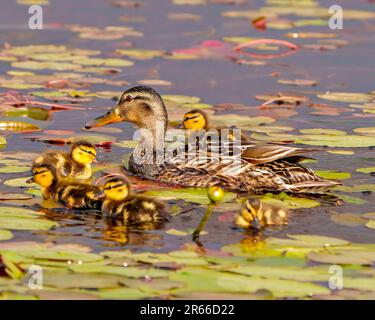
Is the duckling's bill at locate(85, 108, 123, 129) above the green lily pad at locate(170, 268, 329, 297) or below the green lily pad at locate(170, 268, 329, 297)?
above

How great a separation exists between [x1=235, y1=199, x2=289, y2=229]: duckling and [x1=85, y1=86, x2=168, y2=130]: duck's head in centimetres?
227

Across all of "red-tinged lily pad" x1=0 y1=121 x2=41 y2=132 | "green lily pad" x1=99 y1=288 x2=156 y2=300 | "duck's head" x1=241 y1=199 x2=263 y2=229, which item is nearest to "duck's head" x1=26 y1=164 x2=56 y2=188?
"duck's head" x1=241 y1=199 x2=263 y2=229

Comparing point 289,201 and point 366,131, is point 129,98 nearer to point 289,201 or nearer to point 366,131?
point 289,201

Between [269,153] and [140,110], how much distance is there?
64.8 inches

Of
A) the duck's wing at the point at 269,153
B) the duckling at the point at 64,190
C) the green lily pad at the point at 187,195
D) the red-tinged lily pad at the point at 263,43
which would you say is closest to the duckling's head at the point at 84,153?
the duckling at the point at 64,190

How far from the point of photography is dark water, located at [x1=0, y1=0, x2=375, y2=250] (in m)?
8.84

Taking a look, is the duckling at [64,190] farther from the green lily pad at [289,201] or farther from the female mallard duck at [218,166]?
the green lily pad at [289,201]

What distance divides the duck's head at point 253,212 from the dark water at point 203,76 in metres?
0.11

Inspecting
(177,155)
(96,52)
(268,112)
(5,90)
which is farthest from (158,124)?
(96,52)

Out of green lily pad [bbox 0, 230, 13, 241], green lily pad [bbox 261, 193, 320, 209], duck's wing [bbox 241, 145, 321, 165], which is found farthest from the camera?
duck's wing [bbox 241, 145, 321, 165]

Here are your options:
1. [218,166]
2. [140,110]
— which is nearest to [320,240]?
[218,166]

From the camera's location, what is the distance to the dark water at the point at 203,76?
348 inches

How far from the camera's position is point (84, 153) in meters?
10.4

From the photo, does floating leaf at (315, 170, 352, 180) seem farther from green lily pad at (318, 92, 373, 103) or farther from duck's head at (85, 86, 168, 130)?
green lily pad at (318, 92, 373, 103)
